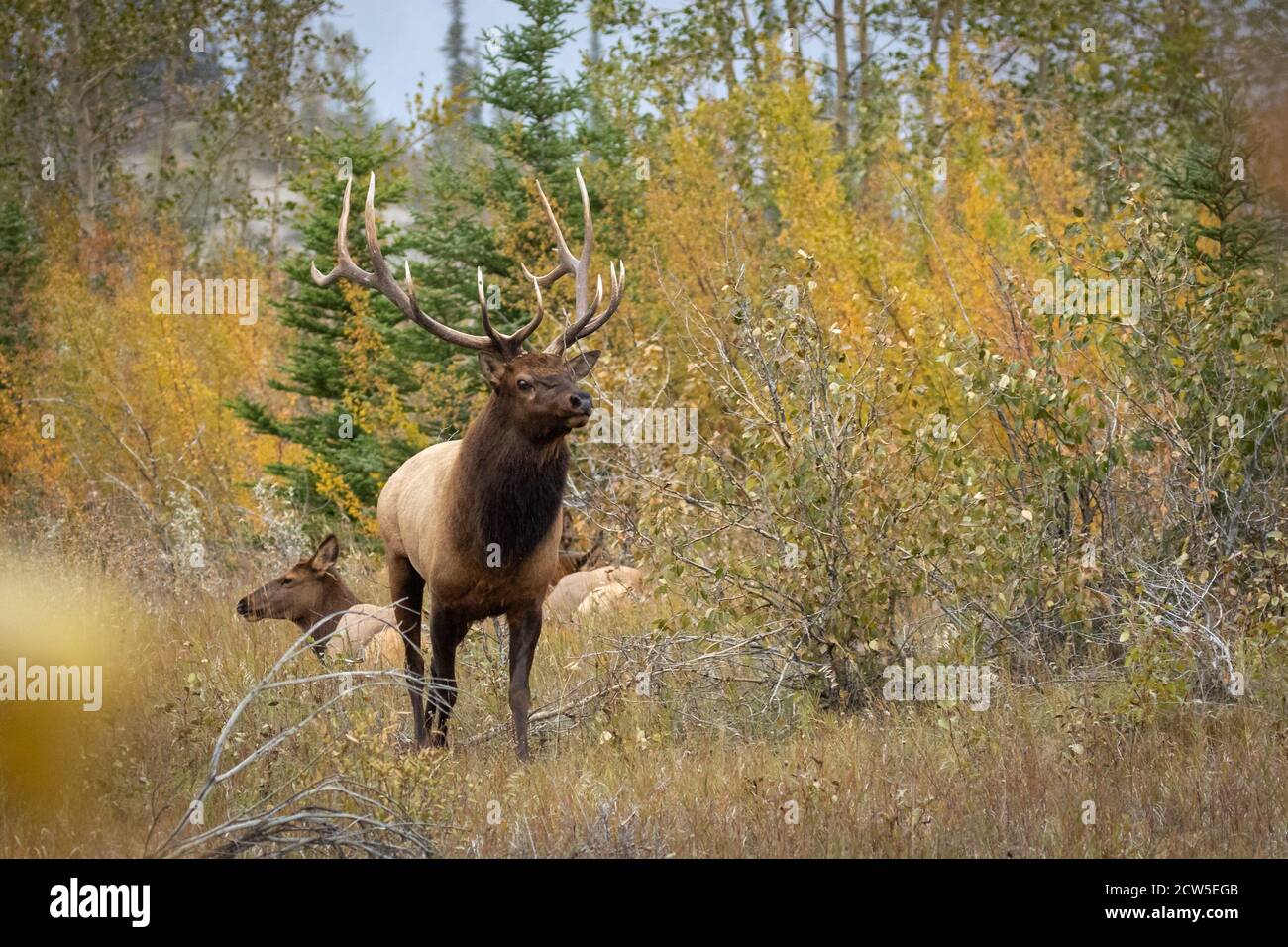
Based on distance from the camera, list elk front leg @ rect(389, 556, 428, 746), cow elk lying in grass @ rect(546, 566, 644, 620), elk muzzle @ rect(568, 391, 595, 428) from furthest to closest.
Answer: cow elk lying in grass @ rect(546, 566, 644, 620) < elk front leg @ rect(389, 556, 428, 746) < elk muzzle @ rect(568, 391, 595, 428)

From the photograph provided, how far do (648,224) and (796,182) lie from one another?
1.85 meters

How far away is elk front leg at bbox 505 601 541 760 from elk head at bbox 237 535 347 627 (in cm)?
251

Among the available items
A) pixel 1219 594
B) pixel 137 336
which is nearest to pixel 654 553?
pixel 1219 594

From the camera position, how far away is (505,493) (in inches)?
296

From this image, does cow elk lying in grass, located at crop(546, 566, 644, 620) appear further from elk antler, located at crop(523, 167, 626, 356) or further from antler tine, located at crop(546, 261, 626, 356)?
antler tine, located at crop(546, 261, 626, 356)

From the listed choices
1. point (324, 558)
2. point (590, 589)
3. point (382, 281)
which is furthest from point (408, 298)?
point (590, 589)

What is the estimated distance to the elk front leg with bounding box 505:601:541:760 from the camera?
7520 millimetres

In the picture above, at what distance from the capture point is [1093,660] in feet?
26.6

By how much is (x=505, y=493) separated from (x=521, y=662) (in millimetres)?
889

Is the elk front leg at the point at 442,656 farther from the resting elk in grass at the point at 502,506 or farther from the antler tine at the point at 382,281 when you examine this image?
the antler tine at the point at 382,281

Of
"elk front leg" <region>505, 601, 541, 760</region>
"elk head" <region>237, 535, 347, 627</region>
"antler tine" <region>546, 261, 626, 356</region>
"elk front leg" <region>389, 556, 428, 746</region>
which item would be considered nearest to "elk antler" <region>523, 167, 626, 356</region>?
"antler tine" <region>546, 261, 626, 356</region>

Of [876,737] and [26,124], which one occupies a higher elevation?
[26,124]
